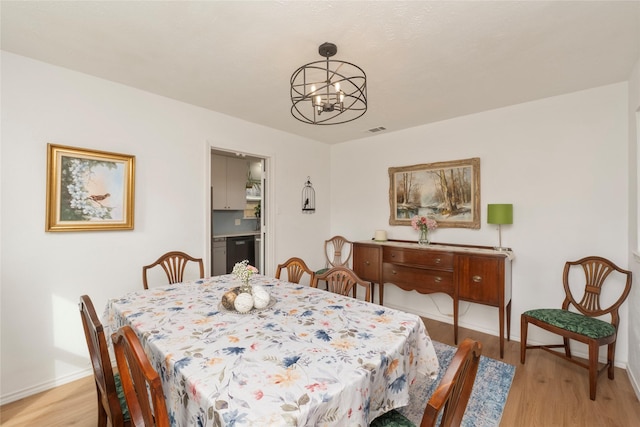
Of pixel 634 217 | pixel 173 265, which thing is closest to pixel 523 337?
pixel 634 217

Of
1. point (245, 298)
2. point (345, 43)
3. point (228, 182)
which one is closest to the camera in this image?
point (245, 298)

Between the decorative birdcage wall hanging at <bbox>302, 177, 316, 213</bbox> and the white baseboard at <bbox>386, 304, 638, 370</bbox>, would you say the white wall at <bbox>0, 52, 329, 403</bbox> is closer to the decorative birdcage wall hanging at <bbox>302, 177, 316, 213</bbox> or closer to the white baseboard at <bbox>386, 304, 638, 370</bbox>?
the decorative birdcage wall hanging at <bbox>302, 177, 316, 213</bbox>

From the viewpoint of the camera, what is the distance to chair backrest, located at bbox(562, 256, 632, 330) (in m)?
2.42

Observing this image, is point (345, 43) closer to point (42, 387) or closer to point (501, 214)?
point (501, 214)

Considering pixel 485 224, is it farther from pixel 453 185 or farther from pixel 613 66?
pixel 613 66

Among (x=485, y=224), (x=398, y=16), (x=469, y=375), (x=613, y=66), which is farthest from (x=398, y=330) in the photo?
(x=613, y=66)

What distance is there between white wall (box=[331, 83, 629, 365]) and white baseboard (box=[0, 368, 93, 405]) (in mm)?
3559

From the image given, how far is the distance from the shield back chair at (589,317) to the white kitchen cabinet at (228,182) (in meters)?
4.30

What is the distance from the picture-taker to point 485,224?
10.7 feet

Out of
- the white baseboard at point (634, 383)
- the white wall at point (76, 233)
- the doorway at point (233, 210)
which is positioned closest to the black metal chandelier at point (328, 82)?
the white wall at point (76, 233)

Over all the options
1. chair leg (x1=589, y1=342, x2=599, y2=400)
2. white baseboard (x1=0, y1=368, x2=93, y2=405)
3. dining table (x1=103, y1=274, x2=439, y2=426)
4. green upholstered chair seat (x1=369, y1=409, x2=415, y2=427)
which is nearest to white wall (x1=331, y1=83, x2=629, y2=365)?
chair leg (x1=589, y1=342, x2=599, y2=400)

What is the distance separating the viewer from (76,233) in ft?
7.73

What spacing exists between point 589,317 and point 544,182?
128cm

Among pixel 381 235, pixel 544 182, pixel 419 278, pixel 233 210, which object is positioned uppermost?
pixel 544 182
